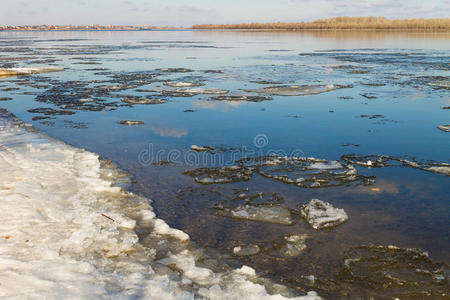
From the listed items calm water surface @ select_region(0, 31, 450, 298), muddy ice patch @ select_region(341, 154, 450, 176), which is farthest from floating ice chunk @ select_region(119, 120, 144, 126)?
muddy ice patch @ select_region(341, 154, 450, 176)

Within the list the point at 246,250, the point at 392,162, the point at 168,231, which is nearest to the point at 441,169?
the point at 392,162

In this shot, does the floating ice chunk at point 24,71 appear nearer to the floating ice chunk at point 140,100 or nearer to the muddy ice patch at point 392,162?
the floating ice chunk at point 140,100

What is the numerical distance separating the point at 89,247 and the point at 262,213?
6.29 ft

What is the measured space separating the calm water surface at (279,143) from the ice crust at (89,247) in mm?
325

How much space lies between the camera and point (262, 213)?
4.42m

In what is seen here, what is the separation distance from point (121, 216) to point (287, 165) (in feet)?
8.94

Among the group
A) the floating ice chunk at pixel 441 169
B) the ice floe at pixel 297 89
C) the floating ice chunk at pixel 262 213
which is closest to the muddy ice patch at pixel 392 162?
the floating ice chunk at pixel 441 169

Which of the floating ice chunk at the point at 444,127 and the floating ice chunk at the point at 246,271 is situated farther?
the floating ice chunk at the point at 444,127

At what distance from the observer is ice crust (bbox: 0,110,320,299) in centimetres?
295

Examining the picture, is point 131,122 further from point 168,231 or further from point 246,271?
point 246,271

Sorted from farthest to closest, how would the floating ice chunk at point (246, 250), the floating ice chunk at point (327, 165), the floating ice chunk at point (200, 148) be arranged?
the floating ice chunk at point (200, 148)
the floating ice chunk at point (327, 165)
the floating ice chunk at point (246, 250)

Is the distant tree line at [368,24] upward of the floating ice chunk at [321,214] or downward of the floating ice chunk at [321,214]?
upward

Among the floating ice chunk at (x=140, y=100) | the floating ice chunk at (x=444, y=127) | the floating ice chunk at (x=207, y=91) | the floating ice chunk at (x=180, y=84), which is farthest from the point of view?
the floating ice chunk at (x=180, y=84)

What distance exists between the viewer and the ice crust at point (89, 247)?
2.95 meters
